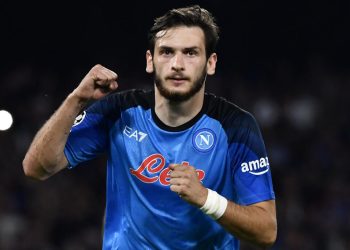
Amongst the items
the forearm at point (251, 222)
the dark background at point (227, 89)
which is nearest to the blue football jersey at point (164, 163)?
the forearm at point (251, 222)

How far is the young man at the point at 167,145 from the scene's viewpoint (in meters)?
4.53

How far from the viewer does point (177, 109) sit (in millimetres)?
4703

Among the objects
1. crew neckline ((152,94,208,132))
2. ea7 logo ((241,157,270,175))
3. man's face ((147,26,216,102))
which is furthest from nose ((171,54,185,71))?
ea7 logo ((241,157,270,175))

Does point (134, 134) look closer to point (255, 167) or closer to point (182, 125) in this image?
point (182, 125)

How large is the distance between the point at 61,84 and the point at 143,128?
8.21 m

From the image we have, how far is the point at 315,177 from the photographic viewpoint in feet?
36.0

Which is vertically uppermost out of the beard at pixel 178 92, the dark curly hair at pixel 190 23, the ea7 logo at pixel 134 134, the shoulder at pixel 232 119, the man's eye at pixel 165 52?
the dark curly hair at pixel 190 23

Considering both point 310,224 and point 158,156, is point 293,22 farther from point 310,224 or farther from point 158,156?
point 158,156

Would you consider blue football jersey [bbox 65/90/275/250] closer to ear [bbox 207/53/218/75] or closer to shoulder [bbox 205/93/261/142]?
shoulder [bbox 205/93/261/142]

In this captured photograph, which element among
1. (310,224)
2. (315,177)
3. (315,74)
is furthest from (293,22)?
(310,224)

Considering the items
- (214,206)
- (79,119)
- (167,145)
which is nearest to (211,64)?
(167,145)

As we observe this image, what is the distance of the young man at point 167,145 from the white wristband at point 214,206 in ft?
0.63

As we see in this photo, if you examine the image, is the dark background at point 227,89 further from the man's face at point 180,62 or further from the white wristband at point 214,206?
the white wristband at point 214,206

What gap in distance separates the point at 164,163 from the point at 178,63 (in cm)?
62
